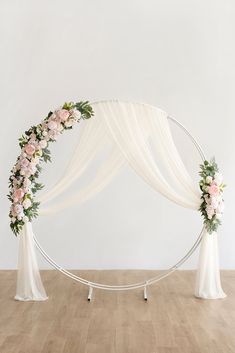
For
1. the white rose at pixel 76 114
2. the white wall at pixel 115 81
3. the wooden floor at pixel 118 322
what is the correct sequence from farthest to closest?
the white wall at pixel 115 81 < the white rose at pixel 76 114 < the wooden floor at pixel 118 322

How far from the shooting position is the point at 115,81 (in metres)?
7.34

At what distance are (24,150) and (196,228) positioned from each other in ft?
9.06

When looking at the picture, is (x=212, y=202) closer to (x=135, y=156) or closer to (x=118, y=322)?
(x=135, y=156)

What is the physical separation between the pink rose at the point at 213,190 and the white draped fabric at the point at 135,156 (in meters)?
0.16

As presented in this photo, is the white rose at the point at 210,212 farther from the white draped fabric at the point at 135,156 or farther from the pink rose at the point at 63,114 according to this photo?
the pink rose at the point at 63,114

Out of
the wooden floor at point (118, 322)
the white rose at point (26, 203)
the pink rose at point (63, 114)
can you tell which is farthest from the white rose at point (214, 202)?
the white rose at point (26, 203)

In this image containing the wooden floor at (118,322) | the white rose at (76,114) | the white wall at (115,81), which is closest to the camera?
the wooden floor at (118,322)

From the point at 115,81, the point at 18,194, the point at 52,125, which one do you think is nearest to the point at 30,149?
the point at 52,125

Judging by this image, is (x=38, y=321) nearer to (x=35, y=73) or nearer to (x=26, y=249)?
(x=26, y=249)

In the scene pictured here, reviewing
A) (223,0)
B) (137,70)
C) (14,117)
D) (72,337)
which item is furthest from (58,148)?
(72,337)

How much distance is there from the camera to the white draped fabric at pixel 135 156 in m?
5.62

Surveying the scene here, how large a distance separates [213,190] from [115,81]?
7.74 feet

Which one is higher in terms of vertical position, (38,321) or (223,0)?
(223,0)

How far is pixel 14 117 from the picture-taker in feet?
24.2
